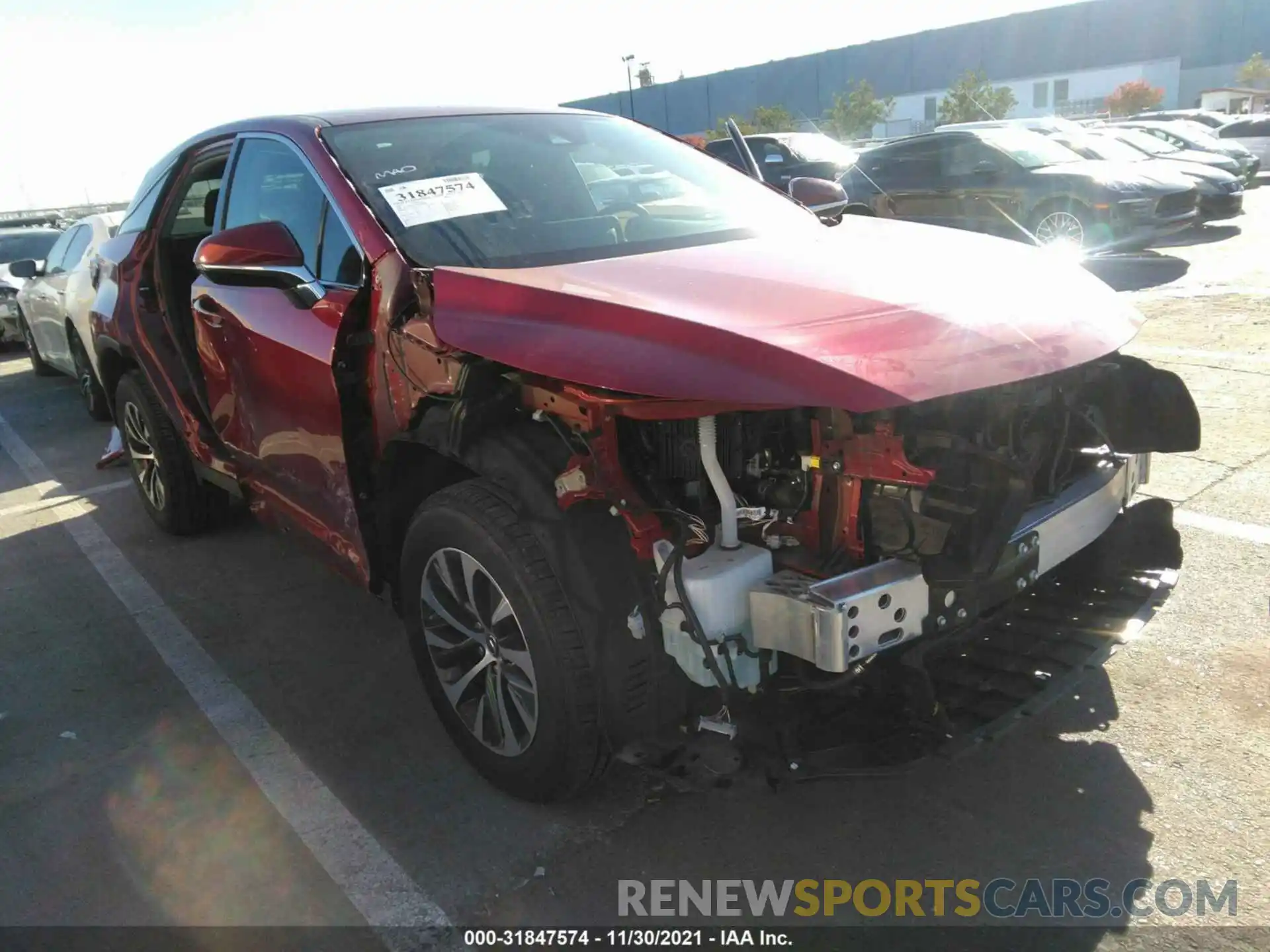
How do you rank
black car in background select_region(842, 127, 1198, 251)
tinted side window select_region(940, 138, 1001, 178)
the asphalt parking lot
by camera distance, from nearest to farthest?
the asphalt parking lot < black car in background select_region(842, 127, 1198, 251) < tinted side window select_region(940, 138, 1001, 178)

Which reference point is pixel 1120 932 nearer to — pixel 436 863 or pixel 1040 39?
pixel 436 863

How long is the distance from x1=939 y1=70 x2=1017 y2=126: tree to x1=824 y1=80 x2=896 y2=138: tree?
4799 mm

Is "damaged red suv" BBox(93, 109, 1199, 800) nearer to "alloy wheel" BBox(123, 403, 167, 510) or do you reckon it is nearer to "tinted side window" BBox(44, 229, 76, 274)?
"alloy wheel" BBox(123, 403, 167, 510)

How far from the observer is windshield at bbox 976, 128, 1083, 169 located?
1177 cm

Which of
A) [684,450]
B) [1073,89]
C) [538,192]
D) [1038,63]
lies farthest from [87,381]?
[1038,63]

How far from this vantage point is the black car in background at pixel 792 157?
1414cm

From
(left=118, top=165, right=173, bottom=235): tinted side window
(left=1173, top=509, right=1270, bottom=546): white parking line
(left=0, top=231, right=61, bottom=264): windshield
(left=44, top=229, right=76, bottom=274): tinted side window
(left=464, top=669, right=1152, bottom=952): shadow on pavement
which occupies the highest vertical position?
(left=118, top=165, right=173, bottom=235): tinted side window

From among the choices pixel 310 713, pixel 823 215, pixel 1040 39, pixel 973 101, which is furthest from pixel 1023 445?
pixel 1040 39

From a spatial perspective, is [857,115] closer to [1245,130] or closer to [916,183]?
[1245,130]

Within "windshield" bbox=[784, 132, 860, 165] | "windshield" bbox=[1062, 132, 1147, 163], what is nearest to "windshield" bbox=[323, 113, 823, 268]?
"windshield" bbox=[1062, 132, 1147, 163]

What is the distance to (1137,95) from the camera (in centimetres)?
4781

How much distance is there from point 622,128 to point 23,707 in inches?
122

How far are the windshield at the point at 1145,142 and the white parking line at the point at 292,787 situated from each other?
15959 millimetres

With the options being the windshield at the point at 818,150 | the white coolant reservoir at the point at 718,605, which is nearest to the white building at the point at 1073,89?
the windshield at the point at 818,150
